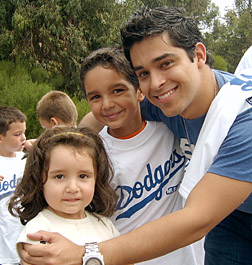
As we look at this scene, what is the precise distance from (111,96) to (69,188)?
0.66 meters

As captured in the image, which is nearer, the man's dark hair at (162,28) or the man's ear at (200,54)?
the man's dark hair at (162,28)

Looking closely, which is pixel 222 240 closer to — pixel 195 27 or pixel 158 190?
pixel 158 190

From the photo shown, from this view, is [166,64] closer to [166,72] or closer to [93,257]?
[166,72]

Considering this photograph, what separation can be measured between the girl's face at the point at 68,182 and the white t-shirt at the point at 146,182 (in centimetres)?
34

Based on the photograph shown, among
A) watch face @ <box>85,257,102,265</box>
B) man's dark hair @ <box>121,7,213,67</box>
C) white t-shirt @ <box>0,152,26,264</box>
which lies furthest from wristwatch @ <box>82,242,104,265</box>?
white t-shirt @ <box>0,152,26,264</box>

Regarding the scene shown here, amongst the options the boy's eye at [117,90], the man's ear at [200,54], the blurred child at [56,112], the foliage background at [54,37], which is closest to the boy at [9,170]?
the blurred child at [56,112]

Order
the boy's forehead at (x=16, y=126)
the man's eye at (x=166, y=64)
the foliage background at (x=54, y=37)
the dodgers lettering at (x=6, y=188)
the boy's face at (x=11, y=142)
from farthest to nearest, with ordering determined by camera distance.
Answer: the foliage background at (x=54, y=37) < the boy's forehead at (x=16, y=126) < the boy's face at (x=11, y=142) < the dodgers lettering at (x=6, y=188) < the man's eye at (x=166, y=64)

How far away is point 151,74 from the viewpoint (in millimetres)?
1900

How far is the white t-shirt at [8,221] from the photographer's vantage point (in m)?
3.45

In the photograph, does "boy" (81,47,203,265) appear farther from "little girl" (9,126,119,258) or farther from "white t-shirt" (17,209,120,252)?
"white t-shirt" (17,209,120,252)

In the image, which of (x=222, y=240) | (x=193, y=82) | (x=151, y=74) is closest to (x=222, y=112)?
(x=193, y=82)

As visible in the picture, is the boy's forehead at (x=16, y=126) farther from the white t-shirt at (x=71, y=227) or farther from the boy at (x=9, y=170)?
the white t-shirt at (x=71, y=227)

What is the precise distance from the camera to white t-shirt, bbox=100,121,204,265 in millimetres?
2211

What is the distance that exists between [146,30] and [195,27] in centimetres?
36
